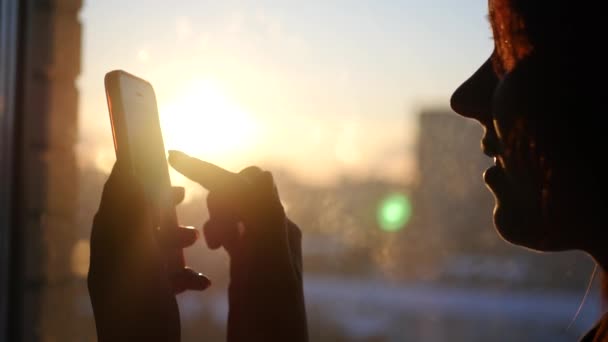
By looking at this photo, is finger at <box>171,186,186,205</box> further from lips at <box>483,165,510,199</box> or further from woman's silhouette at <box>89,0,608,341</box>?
lips at <box>483,165,510,199</box>

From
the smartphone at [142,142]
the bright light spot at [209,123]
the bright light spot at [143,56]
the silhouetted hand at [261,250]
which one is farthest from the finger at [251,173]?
the bright light spot at [143,56]

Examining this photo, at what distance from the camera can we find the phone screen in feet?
3.06

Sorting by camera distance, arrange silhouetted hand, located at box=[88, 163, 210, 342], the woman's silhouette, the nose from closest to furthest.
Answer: the woman's silhouette → the nose → silhouetted hand, located at box=[88, 163, 210, 342]

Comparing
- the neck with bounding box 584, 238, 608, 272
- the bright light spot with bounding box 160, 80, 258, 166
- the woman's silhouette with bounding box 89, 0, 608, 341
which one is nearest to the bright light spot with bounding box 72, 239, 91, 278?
the bright light spot with bounding box 160, 80, 258, 166

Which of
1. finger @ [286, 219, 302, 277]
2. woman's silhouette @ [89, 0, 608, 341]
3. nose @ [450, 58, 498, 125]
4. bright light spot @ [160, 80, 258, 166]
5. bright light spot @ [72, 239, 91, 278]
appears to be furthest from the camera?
bright light spot @ [72, 239, 91, 278]

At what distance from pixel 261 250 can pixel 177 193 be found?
20 cm

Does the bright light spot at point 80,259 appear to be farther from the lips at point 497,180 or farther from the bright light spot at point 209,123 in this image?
the lips at point 497,180

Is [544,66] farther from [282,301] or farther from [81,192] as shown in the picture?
[81,192]

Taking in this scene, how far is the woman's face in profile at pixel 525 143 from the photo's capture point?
2.01 feet

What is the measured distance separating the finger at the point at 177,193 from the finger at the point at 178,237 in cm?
4

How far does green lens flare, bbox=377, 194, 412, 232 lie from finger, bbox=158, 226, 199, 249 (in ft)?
1.08

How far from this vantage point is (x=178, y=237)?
101 cm

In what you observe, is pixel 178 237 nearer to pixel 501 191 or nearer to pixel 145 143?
pixel 145 143

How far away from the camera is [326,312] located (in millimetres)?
1246
